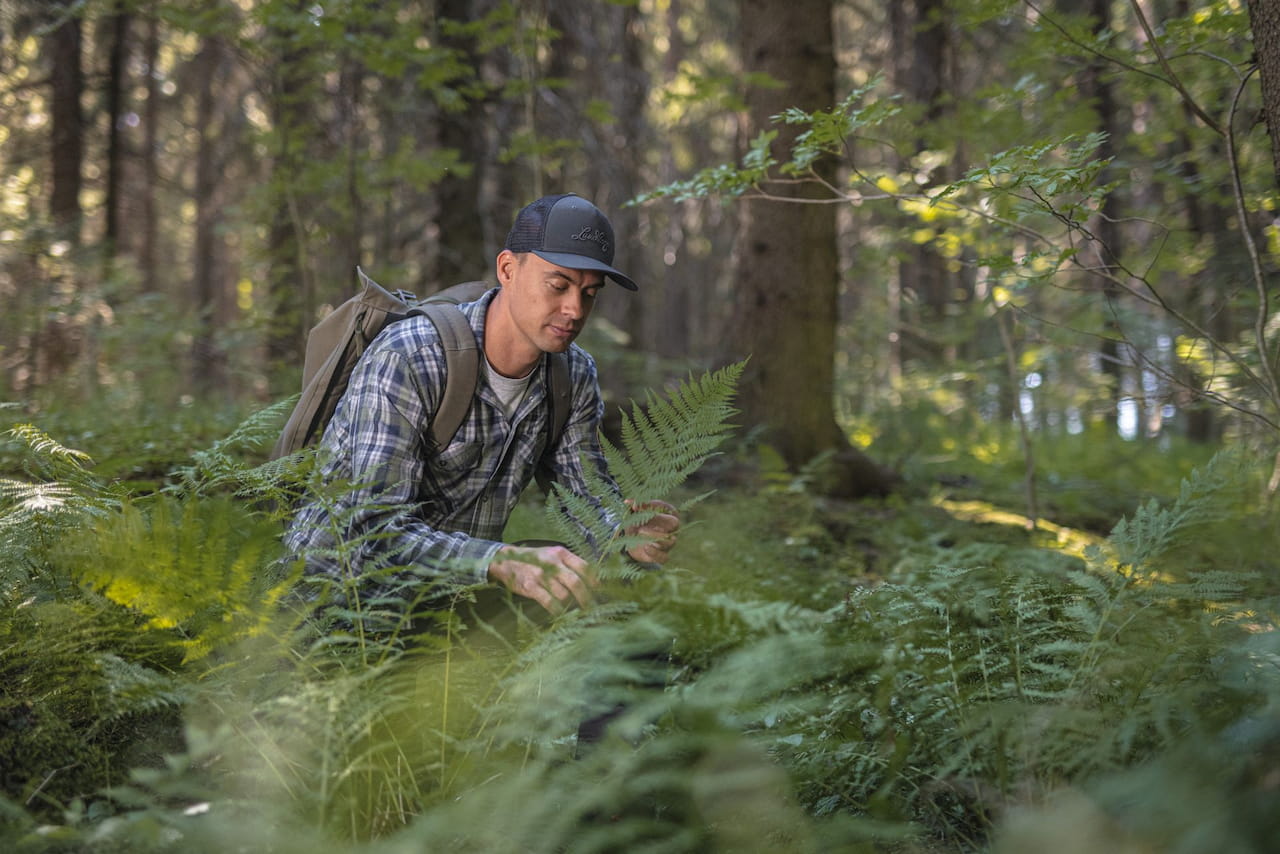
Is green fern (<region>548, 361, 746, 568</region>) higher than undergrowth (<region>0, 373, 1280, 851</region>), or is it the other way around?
green fern (<region>548, 361, 746, 568</region>)

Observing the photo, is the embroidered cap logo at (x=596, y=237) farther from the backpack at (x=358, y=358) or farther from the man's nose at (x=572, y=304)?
the backpack at (x=358, y=358)

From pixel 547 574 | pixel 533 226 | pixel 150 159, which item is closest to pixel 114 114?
pixel 150 159

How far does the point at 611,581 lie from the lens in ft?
6.73

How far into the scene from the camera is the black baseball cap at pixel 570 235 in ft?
9.62

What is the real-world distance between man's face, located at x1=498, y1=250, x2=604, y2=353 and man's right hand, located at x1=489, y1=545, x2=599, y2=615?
0.99 meters

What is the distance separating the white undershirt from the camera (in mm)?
3057

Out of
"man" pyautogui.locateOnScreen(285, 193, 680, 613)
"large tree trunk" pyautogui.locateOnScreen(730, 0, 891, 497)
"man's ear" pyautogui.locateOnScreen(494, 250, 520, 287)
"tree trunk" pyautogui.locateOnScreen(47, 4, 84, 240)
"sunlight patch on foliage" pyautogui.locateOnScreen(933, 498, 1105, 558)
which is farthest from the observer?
"tree trunk" pyautogui.locateOnScreen(47, 4, 84, 240)

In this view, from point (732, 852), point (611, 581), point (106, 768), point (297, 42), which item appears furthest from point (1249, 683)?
point (297, 42)

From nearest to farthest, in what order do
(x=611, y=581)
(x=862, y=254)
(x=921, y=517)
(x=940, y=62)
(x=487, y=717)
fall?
(x=487, y=717) → (x=611, y=581) → (x=921, y=517) → (x=862, y=254) → (x=940, y=62)

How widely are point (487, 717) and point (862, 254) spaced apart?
26.9 ft

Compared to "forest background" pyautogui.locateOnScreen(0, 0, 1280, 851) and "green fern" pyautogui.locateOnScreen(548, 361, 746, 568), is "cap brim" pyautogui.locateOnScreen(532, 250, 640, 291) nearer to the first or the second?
"forest background" pyautogui.locateOnScreen(0, 0, 1280, 851)

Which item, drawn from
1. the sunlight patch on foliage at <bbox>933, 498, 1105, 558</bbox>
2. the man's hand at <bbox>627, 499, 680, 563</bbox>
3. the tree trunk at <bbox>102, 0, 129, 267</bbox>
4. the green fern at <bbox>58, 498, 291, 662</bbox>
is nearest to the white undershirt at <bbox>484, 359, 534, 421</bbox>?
the man's hand at <bbox>627, 499, 680, 563</bbox>

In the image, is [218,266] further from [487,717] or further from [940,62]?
[487,717]

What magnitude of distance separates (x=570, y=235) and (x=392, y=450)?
952 millimetres
